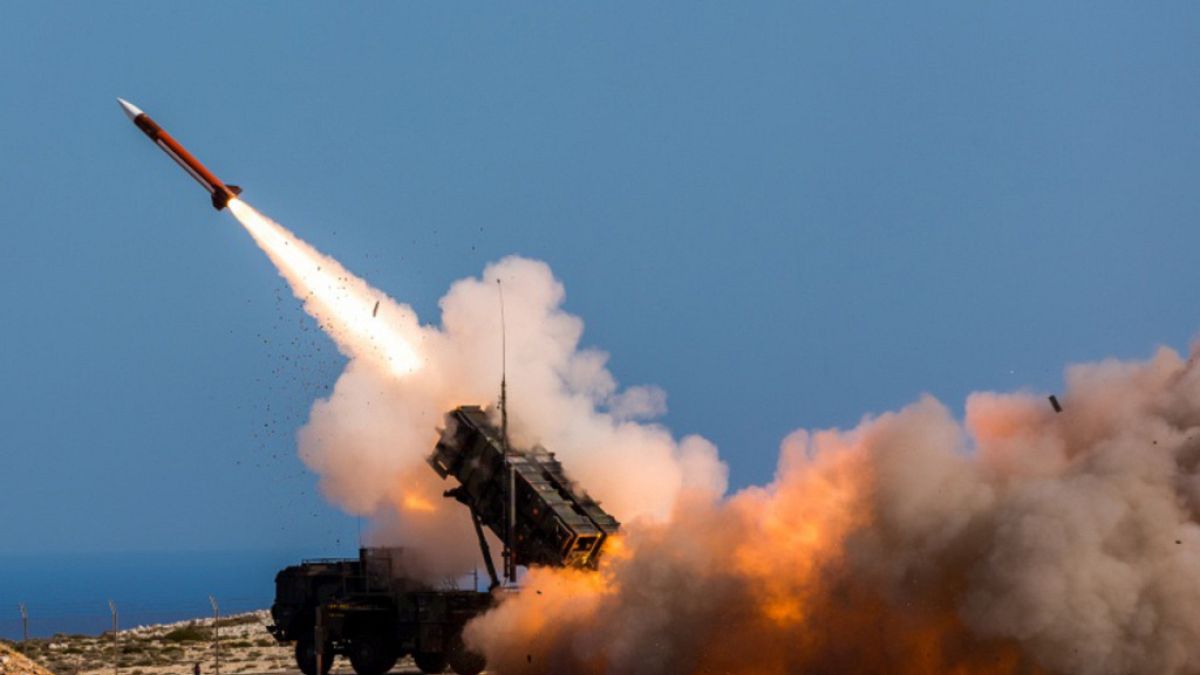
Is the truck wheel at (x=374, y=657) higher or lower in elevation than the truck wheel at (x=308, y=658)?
lower

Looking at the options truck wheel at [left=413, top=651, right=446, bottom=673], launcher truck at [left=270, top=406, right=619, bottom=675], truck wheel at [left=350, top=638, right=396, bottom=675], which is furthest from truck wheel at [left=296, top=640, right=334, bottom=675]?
truck wheel at [left=413, top=651, right=446, bottom=673]

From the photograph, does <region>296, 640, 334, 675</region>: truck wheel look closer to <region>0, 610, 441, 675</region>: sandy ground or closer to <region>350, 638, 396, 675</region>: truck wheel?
<region>350, 638, 396, 675</region>: truck wheel

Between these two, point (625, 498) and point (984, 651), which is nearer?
point (984, 651)

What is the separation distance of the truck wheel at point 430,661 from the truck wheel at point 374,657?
53 centimetres

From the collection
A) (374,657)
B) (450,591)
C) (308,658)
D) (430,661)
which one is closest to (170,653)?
(308,658)

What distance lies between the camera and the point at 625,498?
39750 mm

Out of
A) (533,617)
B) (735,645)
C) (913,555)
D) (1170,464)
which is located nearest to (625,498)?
(533,617)

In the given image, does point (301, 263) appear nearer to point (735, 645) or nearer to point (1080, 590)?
point (735, 645)

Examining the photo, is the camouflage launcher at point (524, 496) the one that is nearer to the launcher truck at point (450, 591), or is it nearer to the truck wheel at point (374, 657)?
the launcher truck at point (450, 591)

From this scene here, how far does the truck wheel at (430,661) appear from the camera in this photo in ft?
128

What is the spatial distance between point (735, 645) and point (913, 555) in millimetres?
3637

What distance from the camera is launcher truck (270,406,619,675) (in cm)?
3700

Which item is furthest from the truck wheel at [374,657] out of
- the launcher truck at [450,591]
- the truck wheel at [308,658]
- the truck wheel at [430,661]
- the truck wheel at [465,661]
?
the truck wheel at [465,661]

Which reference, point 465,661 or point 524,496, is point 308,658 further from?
point 524,496
